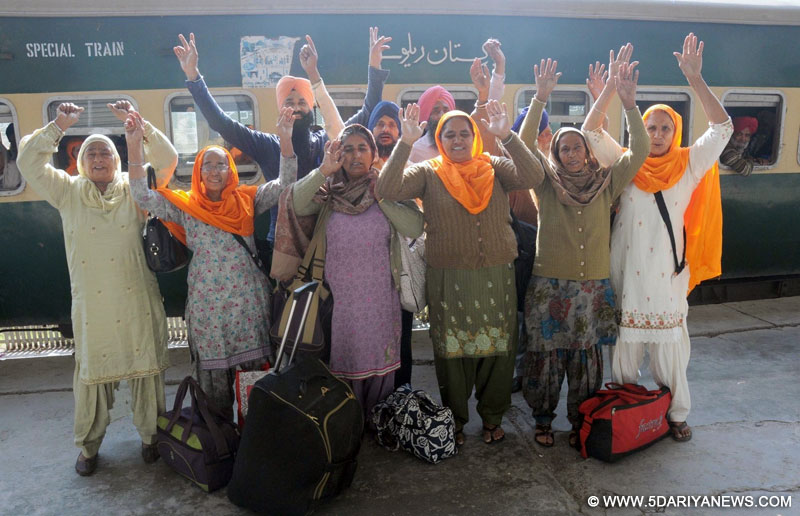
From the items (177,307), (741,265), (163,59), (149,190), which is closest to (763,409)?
(741,265)

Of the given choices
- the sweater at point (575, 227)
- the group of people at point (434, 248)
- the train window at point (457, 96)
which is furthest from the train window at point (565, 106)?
the sweater at point (575, 227)

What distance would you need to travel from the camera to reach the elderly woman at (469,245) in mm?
2941

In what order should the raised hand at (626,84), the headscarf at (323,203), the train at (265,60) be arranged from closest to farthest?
the raised hand at (626,84)
the headscarf at (323,203)
the train at (265,60)

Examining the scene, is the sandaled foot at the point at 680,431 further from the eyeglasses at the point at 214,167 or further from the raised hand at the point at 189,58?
the raised hand at the point at 189,58

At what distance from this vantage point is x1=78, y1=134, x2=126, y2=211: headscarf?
9.48 ft

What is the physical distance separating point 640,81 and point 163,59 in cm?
386

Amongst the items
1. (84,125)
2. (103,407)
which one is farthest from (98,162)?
(84,125)

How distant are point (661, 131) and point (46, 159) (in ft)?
9.96

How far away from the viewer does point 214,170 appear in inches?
116

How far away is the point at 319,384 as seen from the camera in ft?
8.73

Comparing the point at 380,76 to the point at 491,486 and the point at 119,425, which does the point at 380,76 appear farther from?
the point at 119,425

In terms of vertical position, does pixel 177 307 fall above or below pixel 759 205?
below

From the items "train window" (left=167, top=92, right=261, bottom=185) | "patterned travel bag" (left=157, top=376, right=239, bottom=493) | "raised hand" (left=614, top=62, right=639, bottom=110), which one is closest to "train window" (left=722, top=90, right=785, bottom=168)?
"raised hand" (left=614, top=62, right=639, bottom=110)

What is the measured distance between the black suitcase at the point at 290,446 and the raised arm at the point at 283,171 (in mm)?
933
